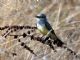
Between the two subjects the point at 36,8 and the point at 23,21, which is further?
the point at 36,8

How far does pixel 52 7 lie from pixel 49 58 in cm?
139

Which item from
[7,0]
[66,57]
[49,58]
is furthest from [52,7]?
[49,58]

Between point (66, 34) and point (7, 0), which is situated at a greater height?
point (7, 0)

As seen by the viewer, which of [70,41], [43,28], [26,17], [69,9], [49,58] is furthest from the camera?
[69,9]

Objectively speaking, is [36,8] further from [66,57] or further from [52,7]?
[66,57]

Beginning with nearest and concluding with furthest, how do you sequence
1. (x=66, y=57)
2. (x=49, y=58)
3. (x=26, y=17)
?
1. (x=49, y=58)
2. (x=66, y=57)
3. (x=26, y=17)

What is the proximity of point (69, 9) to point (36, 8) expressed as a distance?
1.52ft

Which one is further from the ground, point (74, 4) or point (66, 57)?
point (74, 4)

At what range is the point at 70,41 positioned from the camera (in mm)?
4398

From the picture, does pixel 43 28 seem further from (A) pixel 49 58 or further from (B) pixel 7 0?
(B) pixel 7 0

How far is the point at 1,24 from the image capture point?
14.5 feet

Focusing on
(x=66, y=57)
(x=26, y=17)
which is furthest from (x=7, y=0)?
(x=66, y=57)

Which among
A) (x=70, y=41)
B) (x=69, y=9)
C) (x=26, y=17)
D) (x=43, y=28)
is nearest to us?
(x=43, y=28)

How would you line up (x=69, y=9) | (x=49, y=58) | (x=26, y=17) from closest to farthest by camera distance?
(x=49, y=58), (x=26, y=17), (x=69, y=9)
